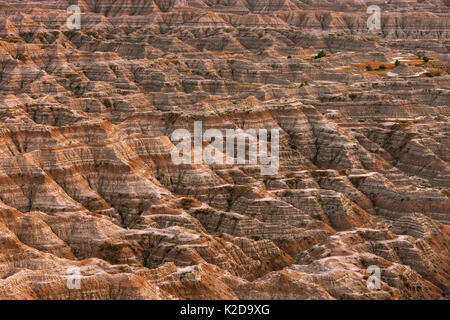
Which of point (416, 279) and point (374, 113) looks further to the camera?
point (374, 113)

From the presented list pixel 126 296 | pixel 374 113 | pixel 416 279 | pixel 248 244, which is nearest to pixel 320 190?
pixel 248 244

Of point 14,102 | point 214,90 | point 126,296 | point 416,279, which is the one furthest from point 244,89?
point 126,296

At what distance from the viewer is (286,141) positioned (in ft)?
338

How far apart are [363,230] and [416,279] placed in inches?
363

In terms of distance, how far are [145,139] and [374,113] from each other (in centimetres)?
4737

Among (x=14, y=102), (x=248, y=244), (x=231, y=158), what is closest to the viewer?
(x=248, y=244)

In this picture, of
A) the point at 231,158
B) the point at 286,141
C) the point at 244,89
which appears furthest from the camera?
the point at 244,89

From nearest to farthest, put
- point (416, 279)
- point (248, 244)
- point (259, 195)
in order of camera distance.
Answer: point (416, 279), point (248, 244), point (259, 195)

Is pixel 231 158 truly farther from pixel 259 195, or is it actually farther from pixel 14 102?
pixel 14 102

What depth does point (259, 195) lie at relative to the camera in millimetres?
78312

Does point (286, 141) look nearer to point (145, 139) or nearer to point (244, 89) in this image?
point (145, 139)

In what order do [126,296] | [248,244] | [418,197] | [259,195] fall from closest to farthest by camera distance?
[126,296], [248,244], [259,195], [418,197]

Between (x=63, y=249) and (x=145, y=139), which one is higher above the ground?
(x=145, y=139)

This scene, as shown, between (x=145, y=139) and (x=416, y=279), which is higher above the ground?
(x=145, y=139)
